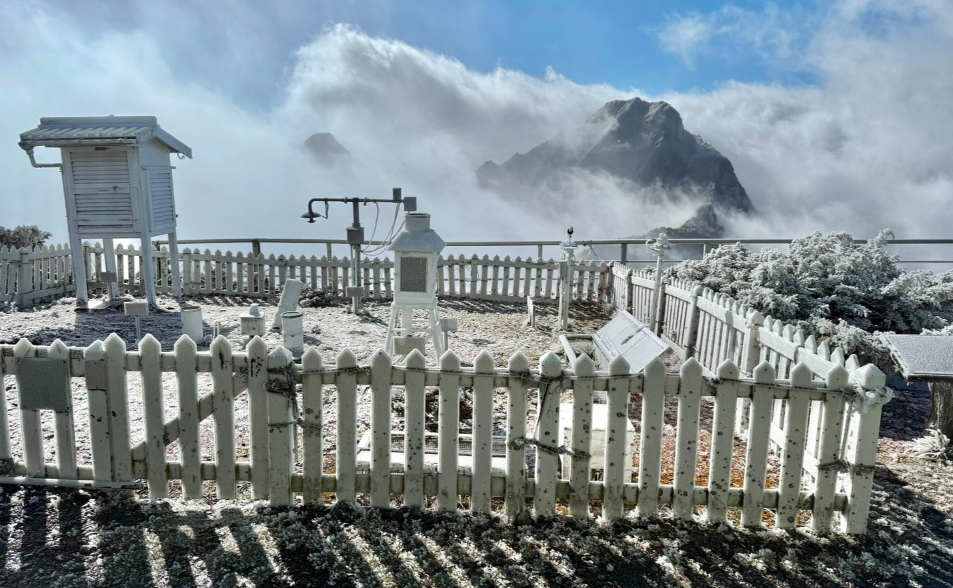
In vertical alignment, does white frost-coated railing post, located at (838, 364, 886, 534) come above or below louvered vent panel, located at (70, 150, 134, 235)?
below

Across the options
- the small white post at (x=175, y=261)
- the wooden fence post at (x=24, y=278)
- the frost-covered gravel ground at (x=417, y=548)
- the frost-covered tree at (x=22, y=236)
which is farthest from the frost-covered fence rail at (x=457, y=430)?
the frost-covered tree at (x=22, y=236)

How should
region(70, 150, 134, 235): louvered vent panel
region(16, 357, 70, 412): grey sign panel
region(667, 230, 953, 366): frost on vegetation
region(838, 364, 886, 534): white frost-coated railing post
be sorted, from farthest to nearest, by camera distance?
region(70, 150, 134, 235): louvered vent panel
region(667, 230, 953, 366): frost on vegetation
region(16, 357, 70, 412): grey sign panel
region(838, 364, 886, 534): white frost-coated railing post

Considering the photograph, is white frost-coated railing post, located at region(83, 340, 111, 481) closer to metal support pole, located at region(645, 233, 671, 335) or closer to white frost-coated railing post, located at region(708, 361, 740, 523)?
white frost-coated railing post, located at region(708, 361, 740, 523)

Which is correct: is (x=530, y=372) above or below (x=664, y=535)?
above

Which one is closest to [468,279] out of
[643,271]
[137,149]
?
[643,271]

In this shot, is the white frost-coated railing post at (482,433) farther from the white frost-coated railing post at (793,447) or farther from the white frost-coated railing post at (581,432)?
the white frost-coated railing post at (793,447)

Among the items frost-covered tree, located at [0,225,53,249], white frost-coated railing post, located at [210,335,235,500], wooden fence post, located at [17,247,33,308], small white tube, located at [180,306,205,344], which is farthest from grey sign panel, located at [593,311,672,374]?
frost-covered tree, located at [0,225,53,249]

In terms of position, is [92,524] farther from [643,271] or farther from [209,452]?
[643,271]

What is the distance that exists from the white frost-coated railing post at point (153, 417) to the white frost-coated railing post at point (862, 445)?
13.6ft

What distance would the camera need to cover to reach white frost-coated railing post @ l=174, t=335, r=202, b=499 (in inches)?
144

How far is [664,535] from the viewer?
357 centimetres

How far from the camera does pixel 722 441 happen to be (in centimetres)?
363

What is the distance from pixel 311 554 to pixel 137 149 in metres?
10.3

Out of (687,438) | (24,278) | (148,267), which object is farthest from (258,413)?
(24,278)
